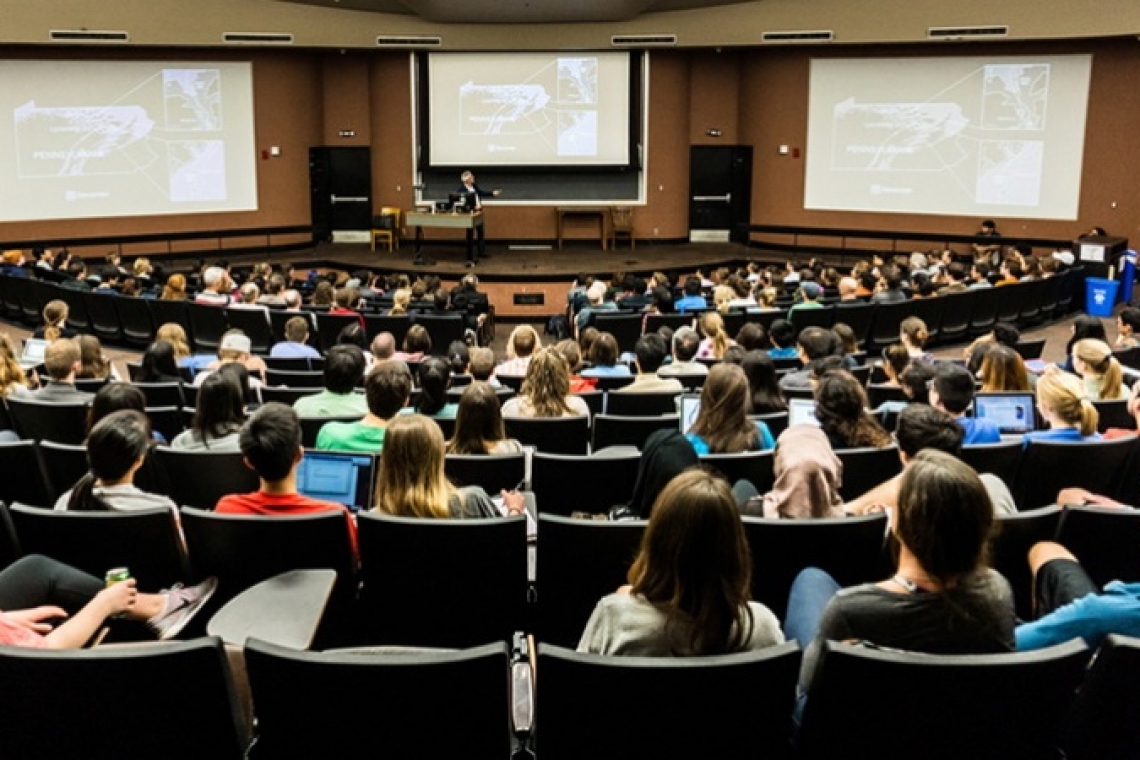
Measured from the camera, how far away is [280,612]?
Result: 8.70 feet

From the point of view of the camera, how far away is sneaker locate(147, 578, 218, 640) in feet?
9.52

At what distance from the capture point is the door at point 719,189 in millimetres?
20078

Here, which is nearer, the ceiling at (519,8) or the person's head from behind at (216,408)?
the person's head from behind at (216,408)

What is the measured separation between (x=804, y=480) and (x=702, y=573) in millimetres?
1460

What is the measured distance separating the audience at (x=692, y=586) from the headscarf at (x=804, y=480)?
1382mm

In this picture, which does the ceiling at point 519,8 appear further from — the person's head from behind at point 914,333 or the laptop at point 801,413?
the laptop at point 801,413

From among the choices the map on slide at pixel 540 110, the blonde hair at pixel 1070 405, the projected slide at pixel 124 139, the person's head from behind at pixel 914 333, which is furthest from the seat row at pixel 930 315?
the projected slide at pixel 124 139

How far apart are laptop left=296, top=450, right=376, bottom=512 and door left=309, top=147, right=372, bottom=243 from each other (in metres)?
16.5

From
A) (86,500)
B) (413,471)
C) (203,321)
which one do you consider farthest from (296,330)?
(413,471)

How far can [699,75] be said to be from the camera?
19.8m

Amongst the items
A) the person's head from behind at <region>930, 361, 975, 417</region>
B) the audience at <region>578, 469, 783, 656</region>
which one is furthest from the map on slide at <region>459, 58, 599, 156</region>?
the audience at <region>578, 469, 783, 656</region>

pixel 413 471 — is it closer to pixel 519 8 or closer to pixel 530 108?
pixel 519 8

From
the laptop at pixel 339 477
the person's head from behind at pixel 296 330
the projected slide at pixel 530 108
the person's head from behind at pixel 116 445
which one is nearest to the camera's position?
the person's head from behind at pixel 116 445

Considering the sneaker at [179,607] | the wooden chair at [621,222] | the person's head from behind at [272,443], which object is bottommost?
the sneaker at [179,607]
